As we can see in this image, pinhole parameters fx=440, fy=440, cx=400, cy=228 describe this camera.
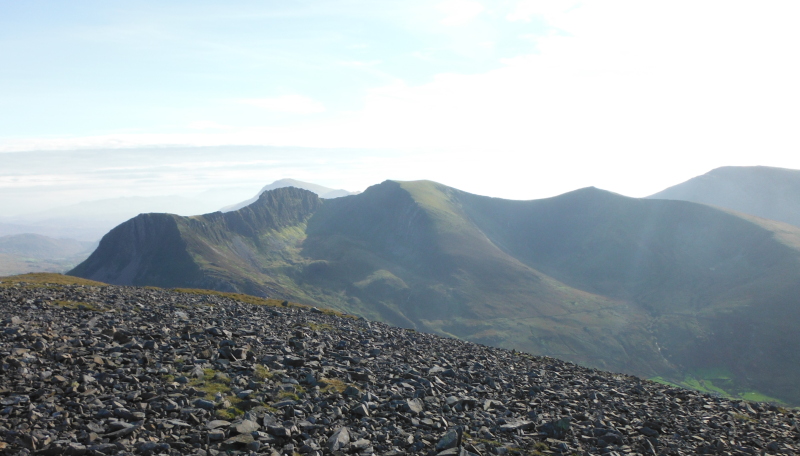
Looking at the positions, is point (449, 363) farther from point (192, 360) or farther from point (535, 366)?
point (192, 360)

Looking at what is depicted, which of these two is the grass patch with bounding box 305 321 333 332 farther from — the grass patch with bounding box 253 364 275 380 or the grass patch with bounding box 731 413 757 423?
the grass patch with bounding box 731 413 757 423

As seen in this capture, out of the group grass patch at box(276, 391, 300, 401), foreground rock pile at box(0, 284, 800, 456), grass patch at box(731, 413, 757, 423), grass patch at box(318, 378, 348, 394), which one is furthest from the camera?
grass patch at box(731, 413, 757, 423)

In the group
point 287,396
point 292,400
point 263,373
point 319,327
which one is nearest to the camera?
point 292,400

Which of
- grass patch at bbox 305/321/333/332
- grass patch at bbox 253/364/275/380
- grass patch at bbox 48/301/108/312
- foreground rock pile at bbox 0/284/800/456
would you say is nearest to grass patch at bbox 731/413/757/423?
foreground rock pile at bbox 0/284/800/456

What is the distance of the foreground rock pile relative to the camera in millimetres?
15516

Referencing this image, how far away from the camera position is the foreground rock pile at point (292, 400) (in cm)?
1552

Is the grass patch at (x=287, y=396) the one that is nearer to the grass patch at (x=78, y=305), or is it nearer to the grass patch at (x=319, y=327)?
the grass patch at (x=319, y=327)

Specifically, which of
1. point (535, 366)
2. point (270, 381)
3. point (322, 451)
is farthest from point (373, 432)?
point (535, 366)

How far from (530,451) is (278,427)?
34.8 ft

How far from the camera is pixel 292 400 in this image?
63.9 feet

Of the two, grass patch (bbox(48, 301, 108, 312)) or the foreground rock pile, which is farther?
grass patch (bbox(48, 301, 108, 312))

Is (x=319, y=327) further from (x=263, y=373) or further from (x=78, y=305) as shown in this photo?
(x=78, y=305)

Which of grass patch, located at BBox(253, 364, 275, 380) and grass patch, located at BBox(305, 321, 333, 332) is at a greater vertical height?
grass patch, located at BBox(253, 364, 275, 380)

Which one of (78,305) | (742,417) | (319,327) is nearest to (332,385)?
(319,327)
